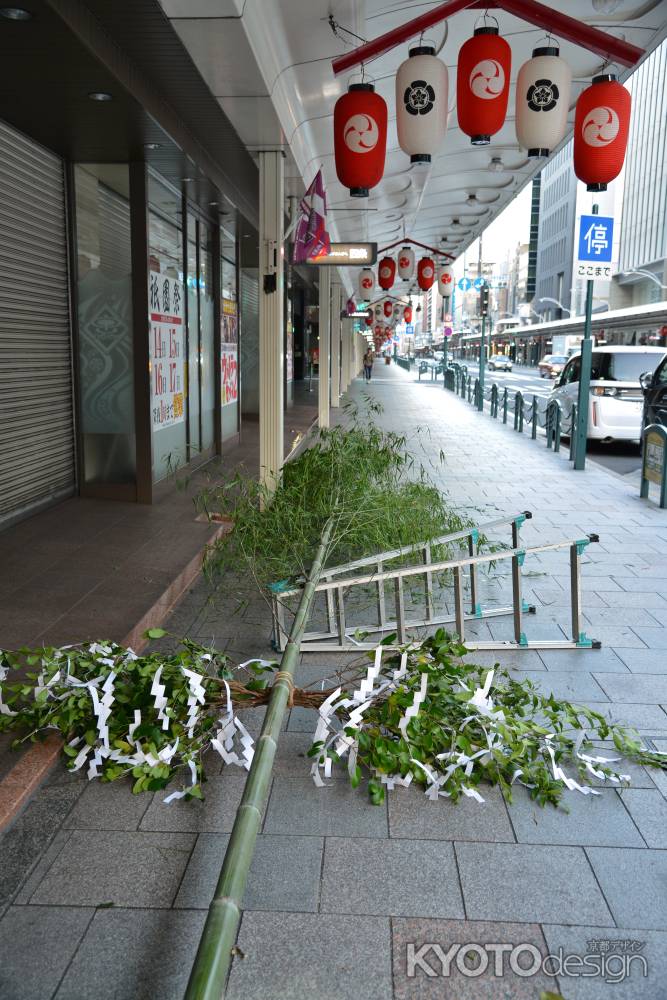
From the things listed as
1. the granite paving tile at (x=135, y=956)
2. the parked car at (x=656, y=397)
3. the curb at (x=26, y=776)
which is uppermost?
the parked car at (x=656, y=397)

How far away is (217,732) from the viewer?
11.5 feet

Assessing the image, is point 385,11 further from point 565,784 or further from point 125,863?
point 125,863

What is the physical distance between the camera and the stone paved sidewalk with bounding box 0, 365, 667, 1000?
89.8 inches

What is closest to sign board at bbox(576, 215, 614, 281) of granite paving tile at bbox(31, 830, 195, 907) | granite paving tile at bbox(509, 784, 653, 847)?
granite paving tile at bbox(509, 784, 653, 847)

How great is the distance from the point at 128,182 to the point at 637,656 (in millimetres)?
6254

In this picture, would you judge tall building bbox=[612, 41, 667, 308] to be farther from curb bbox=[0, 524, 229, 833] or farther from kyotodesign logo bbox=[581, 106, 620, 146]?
curb bbox=[0, 524, 229, 833]

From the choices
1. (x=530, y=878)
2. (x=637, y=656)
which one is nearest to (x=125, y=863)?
(x=530, y=878)

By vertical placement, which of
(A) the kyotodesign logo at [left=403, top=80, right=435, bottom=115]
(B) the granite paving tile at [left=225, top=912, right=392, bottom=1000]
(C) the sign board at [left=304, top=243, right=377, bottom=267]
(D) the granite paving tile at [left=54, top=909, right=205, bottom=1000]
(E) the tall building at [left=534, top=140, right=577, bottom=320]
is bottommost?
(B) the granite paving tile at [left=225, top=912, right=392, bottom=1000]

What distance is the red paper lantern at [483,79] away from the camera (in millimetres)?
4410

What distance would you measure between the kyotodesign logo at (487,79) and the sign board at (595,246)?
25.0ft

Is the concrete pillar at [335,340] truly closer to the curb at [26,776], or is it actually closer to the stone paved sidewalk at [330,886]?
the curb at [26,776]

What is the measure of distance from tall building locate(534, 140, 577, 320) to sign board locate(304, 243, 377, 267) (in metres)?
81.6

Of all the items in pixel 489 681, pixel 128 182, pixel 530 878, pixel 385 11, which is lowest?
pixel 530 878

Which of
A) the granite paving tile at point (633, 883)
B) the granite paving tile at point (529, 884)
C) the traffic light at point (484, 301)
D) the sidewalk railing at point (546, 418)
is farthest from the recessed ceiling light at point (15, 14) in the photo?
the traffic light at point (484, 301)
